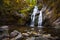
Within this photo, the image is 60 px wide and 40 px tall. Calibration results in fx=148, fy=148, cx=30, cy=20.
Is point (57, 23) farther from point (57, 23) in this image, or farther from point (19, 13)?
point (19, 13)

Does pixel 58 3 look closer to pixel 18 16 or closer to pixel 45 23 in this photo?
pixel 45 23

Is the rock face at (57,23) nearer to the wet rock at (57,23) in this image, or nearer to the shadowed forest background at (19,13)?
the wet rock at (57,23)

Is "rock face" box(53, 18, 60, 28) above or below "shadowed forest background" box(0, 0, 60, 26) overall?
below

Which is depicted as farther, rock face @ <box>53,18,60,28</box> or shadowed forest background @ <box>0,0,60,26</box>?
shadowed forest background @ <box>0,0,60,26</box>

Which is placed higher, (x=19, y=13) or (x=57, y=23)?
(x=19, y=13)

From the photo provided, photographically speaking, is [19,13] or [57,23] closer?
[57,23]

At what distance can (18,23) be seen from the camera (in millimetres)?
19203

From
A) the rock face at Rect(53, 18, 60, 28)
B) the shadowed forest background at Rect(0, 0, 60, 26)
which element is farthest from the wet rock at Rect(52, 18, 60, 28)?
the shadowed forest background at Rect(0, 0, 60, 26)

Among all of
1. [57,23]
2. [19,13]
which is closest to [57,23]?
[57,23]

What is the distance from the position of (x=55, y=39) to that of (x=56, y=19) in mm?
7509

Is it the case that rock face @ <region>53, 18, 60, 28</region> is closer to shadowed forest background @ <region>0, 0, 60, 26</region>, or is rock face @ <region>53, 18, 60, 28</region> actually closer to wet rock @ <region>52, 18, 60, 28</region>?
wet rock @ <region>52, 18, 60, 28</region>

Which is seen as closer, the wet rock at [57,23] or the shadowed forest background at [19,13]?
the wet rock at [57,23]

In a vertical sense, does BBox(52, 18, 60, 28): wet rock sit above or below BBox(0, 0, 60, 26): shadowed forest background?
below

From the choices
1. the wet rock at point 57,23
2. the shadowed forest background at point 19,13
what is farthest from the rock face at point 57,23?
the shadowed forest background at point 19,13
